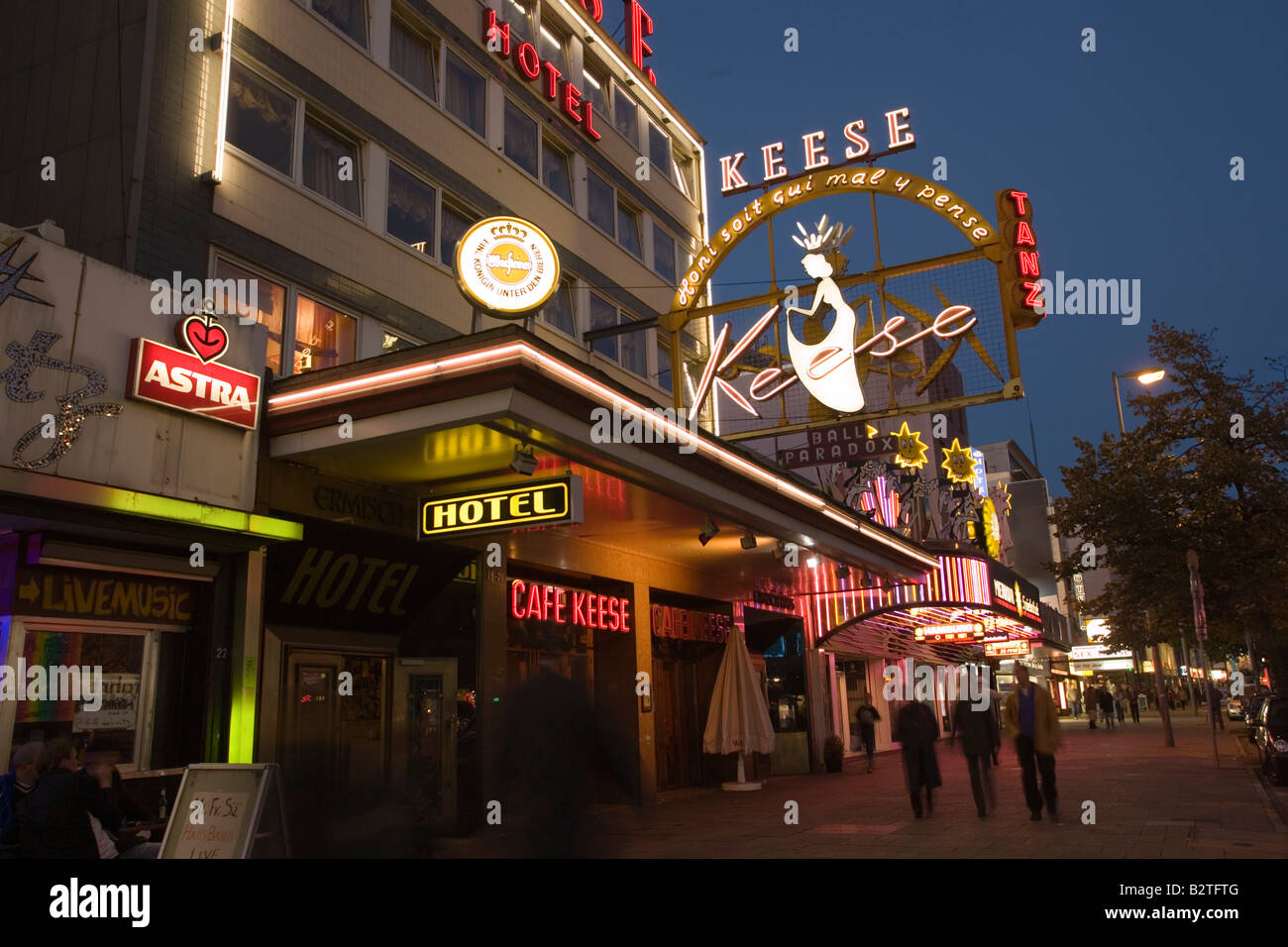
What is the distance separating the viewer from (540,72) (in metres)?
18.8

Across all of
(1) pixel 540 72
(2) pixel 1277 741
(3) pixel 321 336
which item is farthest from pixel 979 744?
(1) pixel 540 72

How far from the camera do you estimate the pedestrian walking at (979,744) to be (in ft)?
42.2

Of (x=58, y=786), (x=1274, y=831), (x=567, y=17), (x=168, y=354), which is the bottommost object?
(x=1274, y=831)

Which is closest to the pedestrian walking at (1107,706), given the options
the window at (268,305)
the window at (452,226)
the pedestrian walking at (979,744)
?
the pedestrian walking at (979,744)

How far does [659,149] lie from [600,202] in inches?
169

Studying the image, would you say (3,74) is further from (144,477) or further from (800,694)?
(800,694)

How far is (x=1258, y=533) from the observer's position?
22.5 m

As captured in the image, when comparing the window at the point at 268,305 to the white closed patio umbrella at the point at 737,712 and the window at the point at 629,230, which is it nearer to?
the white closed patio umbrella at the point at 737,712

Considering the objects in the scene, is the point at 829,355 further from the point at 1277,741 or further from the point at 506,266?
the point at 1277,741
